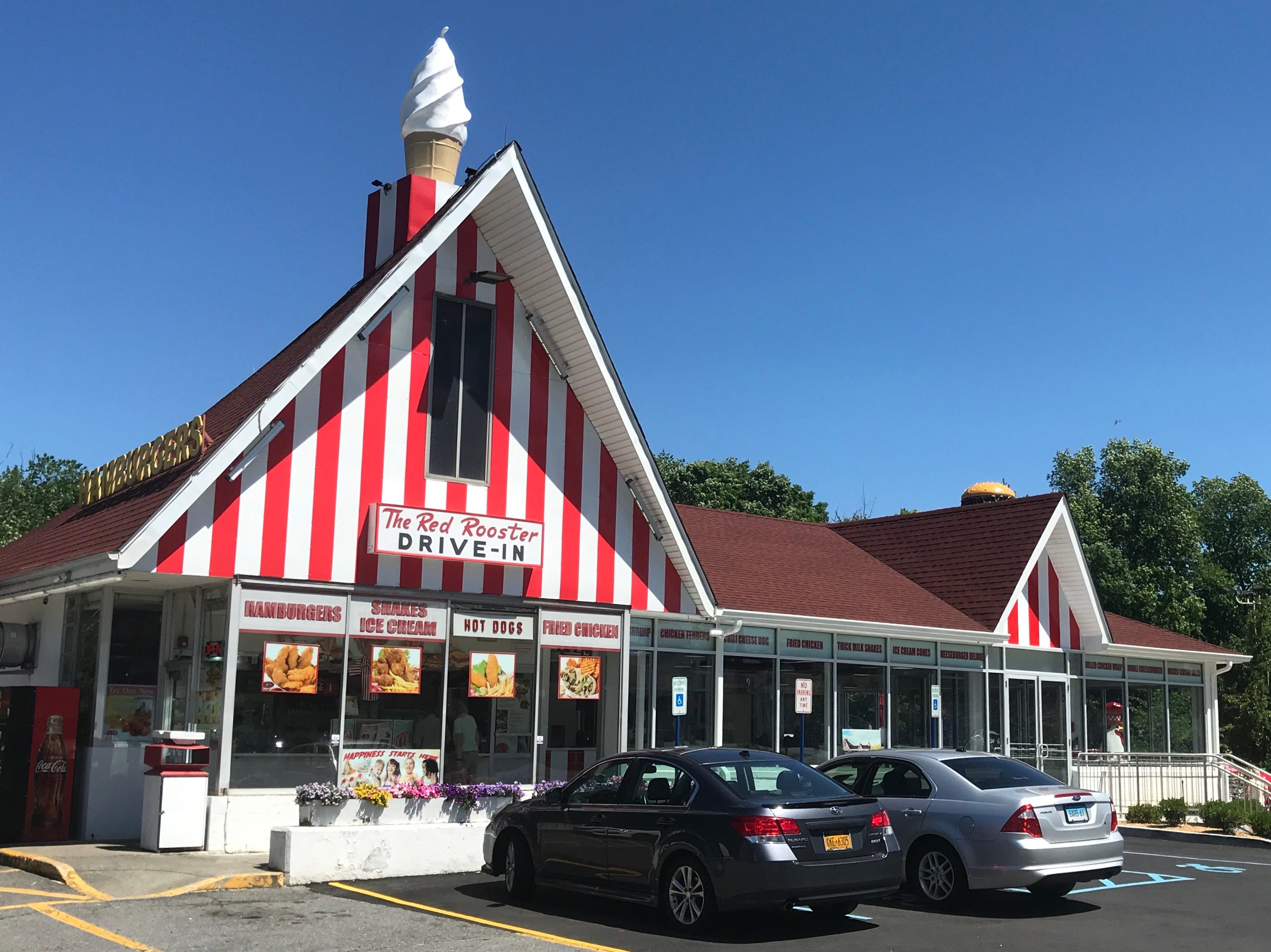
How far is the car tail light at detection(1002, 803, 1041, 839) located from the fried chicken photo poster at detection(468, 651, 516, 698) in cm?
728

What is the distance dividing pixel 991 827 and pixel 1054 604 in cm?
1559

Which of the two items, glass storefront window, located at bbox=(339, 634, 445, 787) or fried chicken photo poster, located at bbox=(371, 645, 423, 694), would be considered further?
fried chicken photo poster, located at bbox=(371, 645, 423, 694)

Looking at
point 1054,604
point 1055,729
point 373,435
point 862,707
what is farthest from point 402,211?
point 1055,729

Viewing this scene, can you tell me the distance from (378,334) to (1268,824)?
1658 cm

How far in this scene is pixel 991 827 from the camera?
11.9 meters

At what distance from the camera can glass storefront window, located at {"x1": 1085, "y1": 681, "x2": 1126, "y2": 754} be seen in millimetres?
26922

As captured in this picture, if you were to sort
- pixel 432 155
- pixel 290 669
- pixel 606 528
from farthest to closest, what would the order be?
pixel 432 155
pixel 606 528
pixel 290 669

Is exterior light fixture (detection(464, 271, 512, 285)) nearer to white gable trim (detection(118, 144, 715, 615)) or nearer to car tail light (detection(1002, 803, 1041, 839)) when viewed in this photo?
white gable trim (detection(118, 144, 715, 615))

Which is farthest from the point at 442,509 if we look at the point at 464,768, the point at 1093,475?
the point at 1093,475

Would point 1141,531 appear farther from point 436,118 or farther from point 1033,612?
point 436,118

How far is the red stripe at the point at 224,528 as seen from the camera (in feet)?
48.2

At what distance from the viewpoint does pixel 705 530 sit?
26125 mm

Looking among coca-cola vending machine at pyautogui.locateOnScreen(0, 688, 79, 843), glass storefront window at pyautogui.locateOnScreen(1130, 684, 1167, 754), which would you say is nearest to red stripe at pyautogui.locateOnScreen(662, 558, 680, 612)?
coca-cola vending machine at pyautogui.locateOnScreen(0, 688, 79, 843)

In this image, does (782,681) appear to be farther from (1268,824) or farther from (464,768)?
(1268,824)
